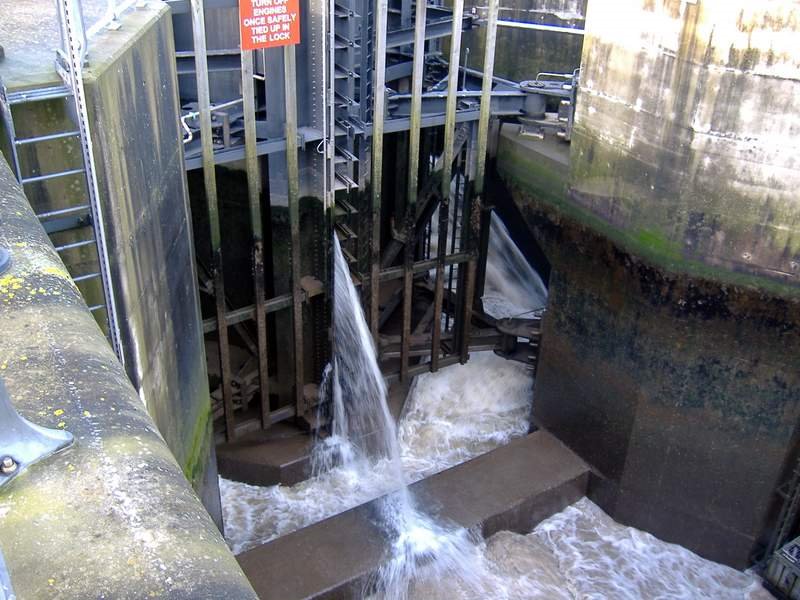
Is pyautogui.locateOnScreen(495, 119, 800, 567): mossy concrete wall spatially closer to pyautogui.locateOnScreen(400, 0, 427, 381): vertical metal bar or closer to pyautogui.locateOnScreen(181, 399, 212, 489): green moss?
pyautogui.locateOnScreen(400, 0, 427, 381): vertical metal bar

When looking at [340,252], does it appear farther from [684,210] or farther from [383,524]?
[684,210]

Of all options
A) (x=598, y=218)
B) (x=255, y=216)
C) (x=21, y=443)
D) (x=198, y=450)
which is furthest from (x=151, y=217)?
(x=598, y=218)

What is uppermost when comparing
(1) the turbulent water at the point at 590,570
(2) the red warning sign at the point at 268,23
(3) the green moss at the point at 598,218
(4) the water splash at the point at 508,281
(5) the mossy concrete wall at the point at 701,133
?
(2) the red warning sign at the point at 268,23

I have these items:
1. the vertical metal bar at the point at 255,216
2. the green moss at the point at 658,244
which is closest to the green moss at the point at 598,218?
the green moss at the point at 658,244

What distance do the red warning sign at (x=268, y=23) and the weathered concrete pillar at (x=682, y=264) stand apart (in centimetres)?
307

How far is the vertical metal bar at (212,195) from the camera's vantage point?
22.2 feet

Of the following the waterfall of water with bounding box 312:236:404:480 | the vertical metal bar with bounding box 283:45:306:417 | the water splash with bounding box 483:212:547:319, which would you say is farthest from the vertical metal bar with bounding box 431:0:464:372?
the water splash with bounding box 483:212:547:319

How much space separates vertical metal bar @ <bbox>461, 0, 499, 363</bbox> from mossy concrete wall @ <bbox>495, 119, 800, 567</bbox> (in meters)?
0.44

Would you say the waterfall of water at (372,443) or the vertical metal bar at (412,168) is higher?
the vertical metal bar at (412,168)

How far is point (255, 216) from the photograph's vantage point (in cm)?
778

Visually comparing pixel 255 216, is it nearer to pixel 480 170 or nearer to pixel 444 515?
pixel 480 170

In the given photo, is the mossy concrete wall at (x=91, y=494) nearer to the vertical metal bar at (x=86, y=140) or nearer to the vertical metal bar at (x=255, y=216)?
the vertical metal bar at (x=86, y=140)

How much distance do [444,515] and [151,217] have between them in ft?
14.8

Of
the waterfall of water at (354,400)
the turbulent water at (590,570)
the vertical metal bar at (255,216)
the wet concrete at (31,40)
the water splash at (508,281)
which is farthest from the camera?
the water splash at (508,281)
